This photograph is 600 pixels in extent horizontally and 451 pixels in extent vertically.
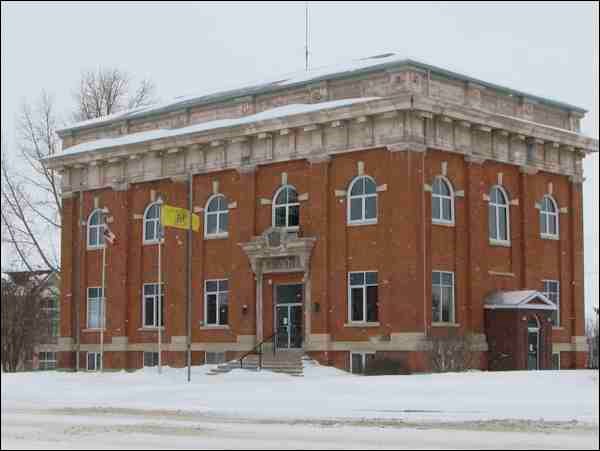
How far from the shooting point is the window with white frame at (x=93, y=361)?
4734cm

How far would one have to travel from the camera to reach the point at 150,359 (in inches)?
1785

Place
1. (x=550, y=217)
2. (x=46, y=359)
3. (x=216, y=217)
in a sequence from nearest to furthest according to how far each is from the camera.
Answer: (x=216, y=217) < (x=550, y=217) < (x=46, y=359)

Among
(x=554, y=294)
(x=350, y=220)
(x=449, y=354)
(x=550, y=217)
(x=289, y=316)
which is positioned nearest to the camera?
(x=449, y=354)

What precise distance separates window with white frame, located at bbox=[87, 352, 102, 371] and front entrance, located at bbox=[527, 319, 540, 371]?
61.9 feet

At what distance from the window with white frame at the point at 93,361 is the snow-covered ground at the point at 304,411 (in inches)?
363

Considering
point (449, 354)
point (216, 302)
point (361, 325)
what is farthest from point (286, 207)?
point (449, 354)

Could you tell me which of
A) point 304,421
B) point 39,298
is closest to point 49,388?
point 304,421

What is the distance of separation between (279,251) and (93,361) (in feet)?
39.6

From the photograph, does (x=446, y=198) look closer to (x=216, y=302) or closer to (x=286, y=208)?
(x=286, y=208)

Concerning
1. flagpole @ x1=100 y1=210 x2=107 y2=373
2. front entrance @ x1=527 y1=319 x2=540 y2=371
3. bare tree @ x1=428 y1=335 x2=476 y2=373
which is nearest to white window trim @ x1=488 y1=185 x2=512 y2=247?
front entrance @ x1=527 y1=319 x2=540 y2=371

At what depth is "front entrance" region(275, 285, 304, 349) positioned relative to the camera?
134ft

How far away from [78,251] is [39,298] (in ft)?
45.1

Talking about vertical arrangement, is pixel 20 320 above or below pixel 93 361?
above

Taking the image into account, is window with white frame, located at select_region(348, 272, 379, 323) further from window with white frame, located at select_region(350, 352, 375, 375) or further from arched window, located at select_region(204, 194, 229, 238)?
arched window, located at select_region(204, 194, 229, 238)
